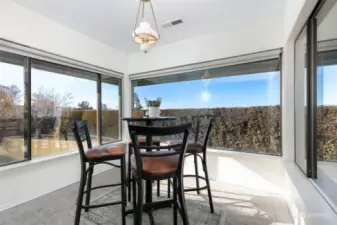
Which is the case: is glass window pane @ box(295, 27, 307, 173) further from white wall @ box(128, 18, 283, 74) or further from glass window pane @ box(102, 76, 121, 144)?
glass window pane @ box(102, 76, 121, 144)

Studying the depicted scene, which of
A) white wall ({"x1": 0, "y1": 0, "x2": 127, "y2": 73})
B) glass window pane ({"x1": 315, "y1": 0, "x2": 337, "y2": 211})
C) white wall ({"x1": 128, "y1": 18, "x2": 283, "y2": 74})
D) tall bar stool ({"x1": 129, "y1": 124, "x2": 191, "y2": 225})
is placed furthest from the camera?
white wall ({"x1": 128, "y1": 18, "x2": 283, "y2": 74})

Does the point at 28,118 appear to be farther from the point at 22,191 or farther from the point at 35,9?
the point at 35,9

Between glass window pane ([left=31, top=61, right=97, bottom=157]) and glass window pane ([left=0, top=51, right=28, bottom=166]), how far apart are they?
0.48 ft

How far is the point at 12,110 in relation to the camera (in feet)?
7.77

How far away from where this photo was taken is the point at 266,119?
9.39ft

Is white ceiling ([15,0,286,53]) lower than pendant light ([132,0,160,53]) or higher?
higher

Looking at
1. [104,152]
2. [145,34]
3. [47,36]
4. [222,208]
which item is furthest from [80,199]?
[47,36]

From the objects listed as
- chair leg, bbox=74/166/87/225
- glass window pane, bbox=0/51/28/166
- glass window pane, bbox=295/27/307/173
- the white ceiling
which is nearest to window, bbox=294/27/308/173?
glass window pane, bbox=295/27/307/173

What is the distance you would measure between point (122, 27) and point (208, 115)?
6.65 ft

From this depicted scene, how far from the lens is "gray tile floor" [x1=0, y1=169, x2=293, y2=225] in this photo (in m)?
1.93

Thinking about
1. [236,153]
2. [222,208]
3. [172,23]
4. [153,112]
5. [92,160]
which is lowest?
[222,208]

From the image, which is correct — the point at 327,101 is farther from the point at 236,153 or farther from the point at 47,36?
the point at 47,36

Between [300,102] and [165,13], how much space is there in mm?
2047

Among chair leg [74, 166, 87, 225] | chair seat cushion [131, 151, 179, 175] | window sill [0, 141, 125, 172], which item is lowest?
chair leg [74, 166, 87, 225]
